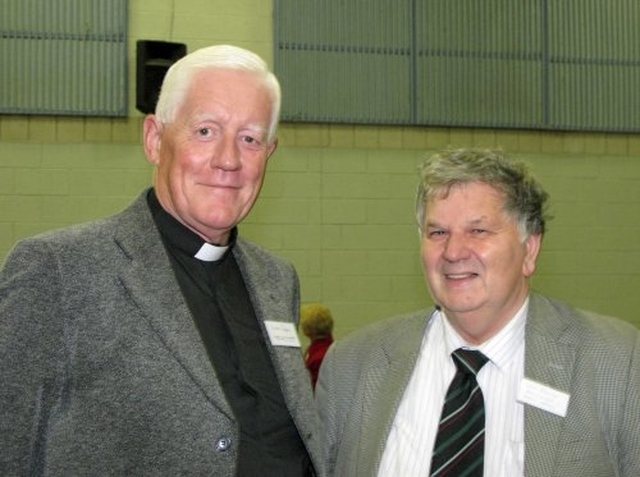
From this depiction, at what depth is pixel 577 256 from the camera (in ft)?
24.8

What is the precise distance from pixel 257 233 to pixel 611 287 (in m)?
3.17

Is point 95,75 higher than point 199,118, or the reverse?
point 95,75

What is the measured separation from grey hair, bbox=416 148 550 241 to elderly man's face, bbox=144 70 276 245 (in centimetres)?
53

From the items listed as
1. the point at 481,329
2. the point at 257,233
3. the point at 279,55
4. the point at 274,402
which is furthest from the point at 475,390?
the point at 279,55

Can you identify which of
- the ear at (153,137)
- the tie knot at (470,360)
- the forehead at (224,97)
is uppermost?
the forehead at (224,97)

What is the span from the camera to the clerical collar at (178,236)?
7.21ft

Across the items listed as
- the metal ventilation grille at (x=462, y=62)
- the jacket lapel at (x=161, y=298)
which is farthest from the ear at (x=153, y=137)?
the metal ventilation grille at (x=462, y=62)

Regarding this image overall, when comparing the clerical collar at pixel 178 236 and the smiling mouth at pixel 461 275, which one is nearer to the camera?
the clerical collar at pixel 178 236

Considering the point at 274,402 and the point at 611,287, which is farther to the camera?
the point at 611,287

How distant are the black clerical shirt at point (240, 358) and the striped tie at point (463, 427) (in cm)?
37

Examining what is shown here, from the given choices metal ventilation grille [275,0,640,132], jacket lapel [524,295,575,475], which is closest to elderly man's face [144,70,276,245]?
jacket lapel [524,295,575,475]

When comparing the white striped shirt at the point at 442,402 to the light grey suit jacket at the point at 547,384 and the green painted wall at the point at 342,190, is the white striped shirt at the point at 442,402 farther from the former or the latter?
the green painted wall at the point at 342,190

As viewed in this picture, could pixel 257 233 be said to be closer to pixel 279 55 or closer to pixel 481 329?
pixel 279 55

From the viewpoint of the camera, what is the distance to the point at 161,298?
6.63 ft
